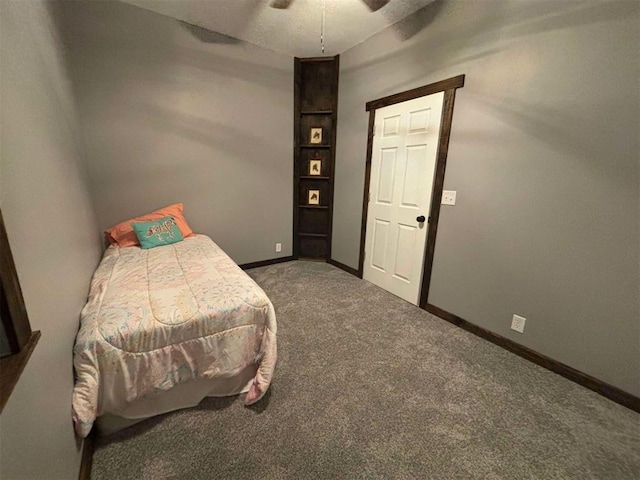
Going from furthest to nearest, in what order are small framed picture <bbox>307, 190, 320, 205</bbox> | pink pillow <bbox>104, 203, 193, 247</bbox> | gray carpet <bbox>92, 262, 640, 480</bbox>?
small framed picture <bbox>307, 190, 320, 205</bbox> < pink pillow <bbox>104, 203, 193, 247</bbox> < gray carpet <bbox>92, 262, 640, 480</bbox>

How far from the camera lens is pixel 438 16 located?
213cm

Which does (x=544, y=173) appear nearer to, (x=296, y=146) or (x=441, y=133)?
(x=441, y=133)

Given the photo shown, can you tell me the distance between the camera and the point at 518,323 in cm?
188

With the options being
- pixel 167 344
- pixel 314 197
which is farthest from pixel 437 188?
pixel 167 344

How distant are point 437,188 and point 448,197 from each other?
0.41ft

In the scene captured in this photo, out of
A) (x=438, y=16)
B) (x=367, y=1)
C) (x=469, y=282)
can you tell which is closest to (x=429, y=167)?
(x=469, y=282)

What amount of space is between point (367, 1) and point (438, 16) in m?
0.62

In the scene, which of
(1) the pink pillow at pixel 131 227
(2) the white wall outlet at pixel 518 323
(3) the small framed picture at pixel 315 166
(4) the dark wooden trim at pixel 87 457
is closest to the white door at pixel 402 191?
(2) the white wall outlet at pixel 518 323

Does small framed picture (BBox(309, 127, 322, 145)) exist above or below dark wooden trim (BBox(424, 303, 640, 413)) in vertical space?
above

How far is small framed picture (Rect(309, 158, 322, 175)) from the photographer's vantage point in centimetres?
355

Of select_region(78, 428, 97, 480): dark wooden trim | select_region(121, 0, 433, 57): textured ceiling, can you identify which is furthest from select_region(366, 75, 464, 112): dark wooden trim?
select_region(78, 428, 97, 480): dark wooden trim

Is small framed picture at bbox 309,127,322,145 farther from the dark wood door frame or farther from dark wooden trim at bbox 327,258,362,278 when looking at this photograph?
dark wooden trim at bbox 327,258,362,278

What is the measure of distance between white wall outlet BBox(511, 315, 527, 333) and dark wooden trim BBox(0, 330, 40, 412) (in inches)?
97.8

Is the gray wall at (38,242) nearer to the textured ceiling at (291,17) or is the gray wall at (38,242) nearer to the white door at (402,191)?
the textured ceiling at (291,17)
